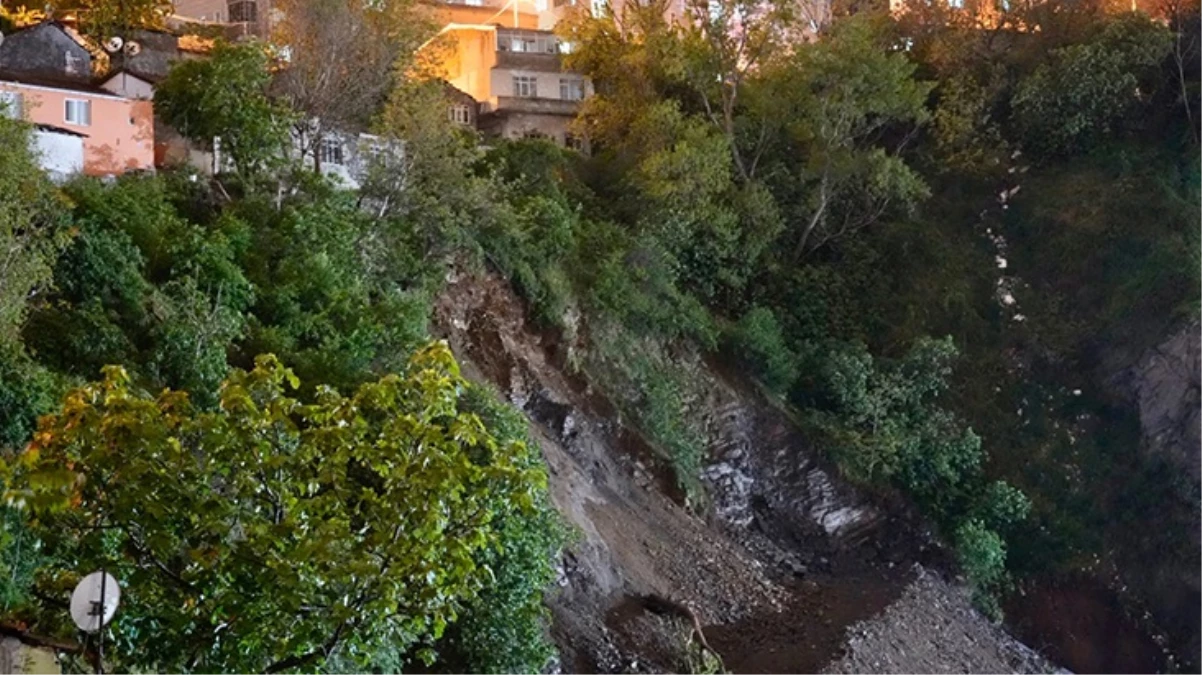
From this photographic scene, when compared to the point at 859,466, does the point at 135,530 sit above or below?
above

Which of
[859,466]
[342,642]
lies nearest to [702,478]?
[859,466]

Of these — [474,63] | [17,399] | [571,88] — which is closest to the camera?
[17,399]

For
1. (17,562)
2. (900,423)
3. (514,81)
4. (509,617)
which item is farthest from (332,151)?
(17,562)

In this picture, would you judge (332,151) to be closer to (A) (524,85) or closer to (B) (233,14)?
(B) (233,14)

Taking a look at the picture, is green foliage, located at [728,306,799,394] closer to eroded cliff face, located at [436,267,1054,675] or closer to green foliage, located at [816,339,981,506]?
eroded cliff face, located at [436,267,1054,675]

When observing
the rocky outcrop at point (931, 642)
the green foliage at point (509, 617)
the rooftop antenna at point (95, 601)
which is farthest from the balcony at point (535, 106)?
the rooftop antenna at point (95, 601)

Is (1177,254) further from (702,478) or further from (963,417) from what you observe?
(702,478)
